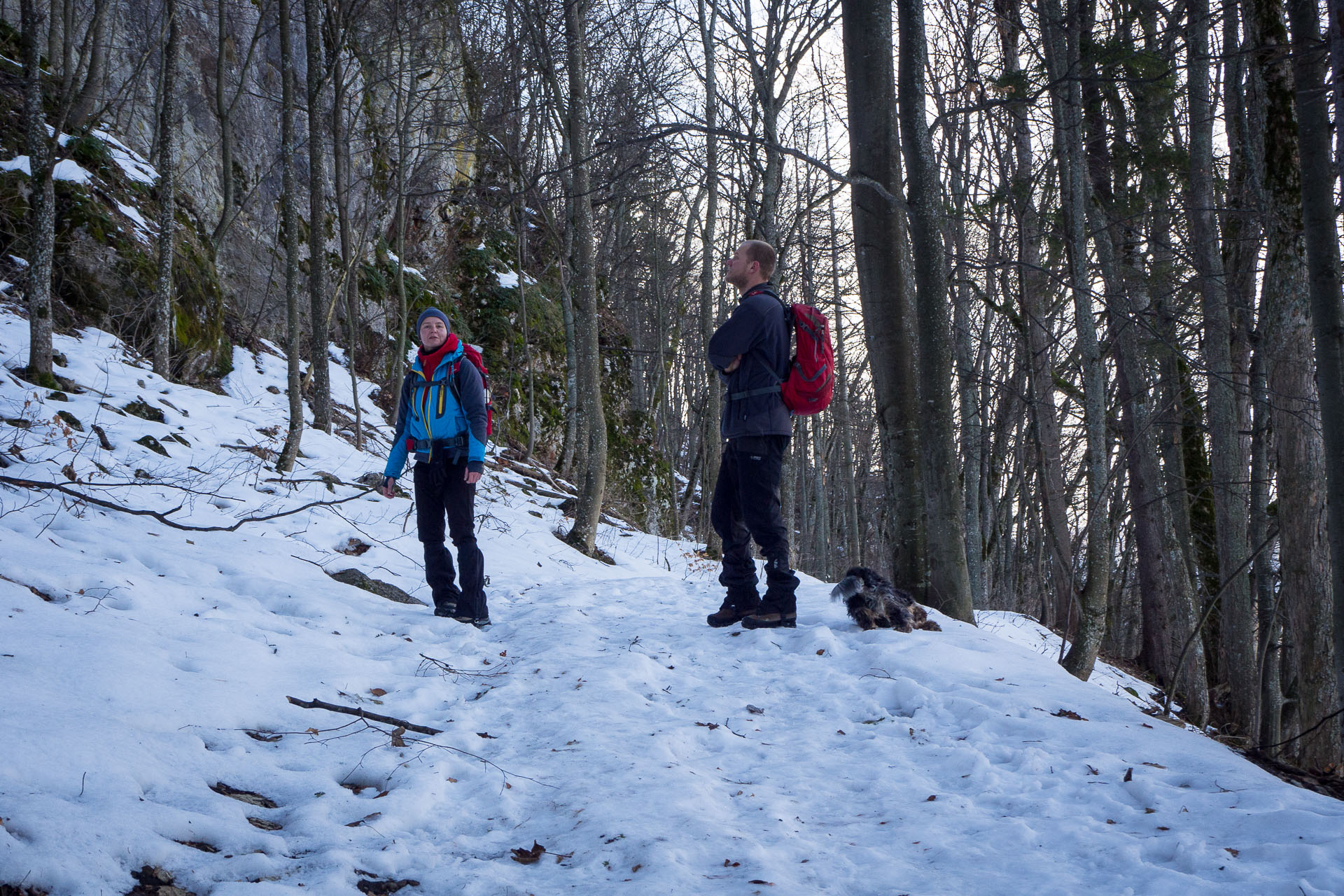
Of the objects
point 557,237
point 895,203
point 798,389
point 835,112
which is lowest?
point 798,389

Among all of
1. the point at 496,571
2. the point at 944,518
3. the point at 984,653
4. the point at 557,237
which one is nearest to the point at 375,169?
the point at 557,237

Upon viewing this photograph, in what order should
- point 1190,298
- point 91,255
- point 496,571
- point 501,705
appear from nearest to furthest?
point 501,705 → point 496,571 → point 91,255 → point 1190,298

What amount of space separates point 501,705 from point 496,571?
137 inches

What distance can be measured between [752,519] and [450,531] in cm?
205

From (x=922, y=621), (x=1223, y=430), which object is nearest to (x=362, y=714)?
(x=922, y=621)

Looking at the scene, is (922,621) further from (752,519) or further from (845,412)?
(845,412)

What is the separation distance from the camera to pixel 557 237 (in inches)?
477

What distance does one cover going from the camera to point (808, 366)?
459cm

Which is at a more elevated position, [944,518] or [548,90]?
[548,90]

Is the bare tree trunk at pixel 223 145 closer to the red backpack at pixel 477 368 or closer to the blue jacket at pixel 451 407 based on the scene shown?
the blue jacket at pixel 451 407

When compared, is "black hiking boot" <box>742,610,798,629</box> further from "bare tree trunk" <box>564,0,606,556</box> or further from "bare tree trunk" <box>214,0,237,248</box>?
"bare tree trunk" <box>214,0,237,248</box>

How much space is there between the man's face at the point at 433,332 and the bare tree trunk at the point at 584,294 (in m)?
2.88

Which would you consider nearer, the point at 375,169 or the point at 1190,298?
the point at 1190,298

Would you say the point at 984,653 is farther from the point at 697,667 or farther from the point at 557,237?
the point at 557,237
